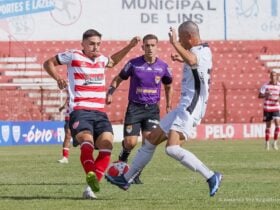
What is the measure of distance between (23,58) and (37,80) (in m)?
1.50

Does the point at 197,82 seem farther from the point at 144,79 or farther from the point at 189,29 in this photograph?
the point at 144,79

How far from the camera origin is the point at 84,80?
13078 millimetres

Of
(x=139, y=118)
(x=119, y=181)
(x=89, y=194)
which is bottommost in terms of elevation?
(x=89, y=194)

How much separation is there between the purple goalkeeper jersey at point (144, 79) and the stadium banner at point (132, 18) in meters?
29.9

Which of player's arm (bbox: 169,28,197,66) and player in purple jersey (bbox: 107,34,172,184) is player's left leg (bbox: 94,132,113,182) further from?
player in purple jersey (bbox: 107,34,172,184)

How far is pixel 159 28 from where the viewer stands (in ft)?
161

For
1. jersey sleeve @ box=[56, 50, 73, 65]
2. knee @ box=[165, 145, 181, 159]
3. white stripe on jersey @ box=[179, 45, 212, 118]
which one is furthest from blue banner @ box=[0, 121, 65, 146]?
knee @ box=[165, 145, 181, 159]

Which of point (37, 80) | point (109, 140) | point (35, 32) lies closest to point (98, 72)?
point (109, 140)

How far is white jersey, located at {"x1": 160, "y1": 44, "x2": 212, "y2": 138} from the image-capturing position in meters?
12.1

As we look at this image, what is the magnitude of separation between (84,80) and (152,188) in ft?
7.51

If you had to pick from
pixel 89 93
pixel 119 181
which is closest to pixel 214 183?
pixel 119 181

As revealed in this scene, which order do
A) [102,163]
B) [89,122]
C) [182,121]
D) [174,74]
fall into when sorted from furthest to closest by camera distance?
[174,74] < [89,122] < [102,163] < [182,121]

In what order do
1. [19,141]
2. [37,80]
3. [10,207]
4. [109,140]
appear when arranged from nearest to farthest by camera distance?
[10,207] → [109,140] → [19,141] → [37,80]

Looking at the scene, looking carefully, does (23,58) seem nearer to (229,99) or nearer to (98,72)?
(229,99)
